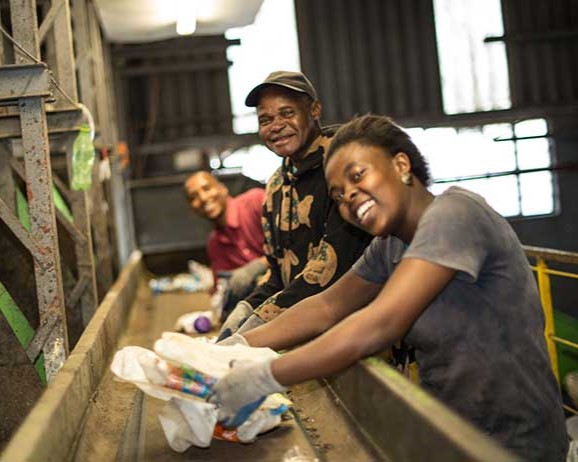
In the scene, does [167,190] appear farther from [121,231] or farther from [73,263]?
[73,263]

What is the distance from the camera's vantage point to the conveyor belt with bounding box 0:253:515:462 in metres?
2.02

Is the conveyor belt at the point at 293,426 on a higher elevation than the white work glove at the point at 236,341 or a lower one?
lower

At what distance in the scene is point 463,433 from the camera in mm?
1872

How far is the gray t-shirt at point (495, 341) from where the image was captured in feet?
7.48

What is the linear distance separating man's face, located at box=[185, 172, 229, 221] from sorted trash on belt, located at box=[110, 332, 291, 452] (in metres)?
3.77

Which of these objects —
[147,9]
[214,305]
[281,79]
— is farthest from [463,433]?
[147,9]

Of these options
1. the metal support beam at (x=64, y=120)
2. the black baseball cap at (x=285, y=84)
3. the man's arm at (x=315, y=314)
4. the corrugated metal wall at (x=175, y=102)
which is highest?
the corrugated metal wall at (x=175, y=102)

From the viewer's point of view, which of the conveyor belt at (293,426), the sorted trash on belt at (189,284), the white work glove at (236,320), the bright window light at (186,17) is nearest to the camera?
the conveyor belt at (293,426)

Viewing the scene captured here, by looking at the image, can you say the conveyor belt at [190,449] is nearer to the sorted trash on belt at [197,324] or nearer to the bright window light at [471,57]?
the sorted trash on belt at [197,324]

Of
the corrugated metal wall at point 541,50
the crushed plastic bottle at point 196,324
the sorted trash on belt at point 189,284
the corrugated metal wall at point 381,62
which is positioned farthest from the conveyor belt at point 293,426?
the corrugated metal wall at point 541,50

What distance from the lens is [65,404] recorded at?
8.66ft

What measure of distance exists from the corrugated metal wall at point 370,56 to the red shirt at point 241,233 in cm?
616

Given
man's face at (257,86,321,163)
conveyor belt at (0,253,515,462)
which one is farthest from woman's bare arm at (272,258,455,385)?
man's face at (257,86,321,163)

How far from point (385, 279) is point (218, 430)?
2.40ft
